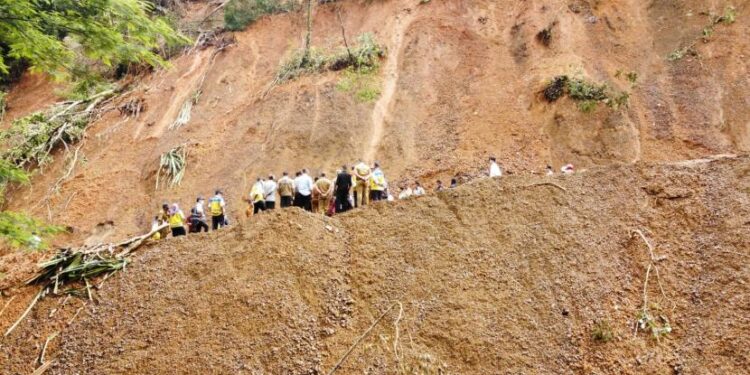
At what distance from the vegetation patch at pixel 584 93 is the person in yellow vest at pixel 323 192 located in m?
8.01

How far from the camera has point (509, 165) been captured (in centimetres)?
1576

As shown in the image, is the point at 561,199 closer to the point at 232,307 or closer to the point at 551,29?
the point at 232,307

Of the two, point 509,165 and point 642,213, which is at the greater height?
point 509,165

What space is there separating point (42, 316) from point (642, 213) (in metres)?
9.78

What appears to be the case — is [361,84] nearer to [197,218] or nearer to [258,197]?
[258,197]

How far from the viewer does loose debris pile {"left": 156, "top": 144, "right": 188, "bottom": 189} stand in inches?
683

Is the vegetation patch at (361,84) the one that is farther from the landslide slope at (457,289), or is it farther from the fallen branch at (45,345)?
the fallen branch at (45,345)

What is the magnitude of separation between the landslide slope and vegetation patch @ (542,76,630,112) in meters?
5.92

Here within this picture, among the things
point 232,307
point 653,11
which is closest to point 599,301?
point 232,307

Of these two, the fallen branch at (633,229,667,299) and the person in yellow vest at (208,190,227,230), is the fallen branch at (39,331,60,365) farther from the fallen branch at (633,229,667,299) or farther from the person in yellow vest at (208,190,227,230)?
the fallen branch at (633,229,667,299)

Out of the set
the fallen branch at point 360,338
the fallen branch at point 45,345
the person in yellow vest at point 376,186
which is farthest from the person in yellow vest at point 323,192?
the fallen branch at point 45,345

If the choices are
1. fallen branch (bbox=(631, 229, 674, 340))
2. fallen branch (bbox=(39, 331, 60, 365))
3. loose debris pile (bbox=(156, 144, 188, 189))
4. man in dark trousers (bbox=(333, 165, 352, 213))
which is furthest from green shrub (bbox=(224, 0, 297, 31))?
fallen branch (bbox=(631, 229, 674, 340))

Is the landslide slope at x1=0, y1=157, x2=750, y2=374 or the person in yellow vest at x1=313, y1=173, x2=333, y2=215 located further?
the person in yellow vest at x1=313, y1=173, x2=333, y2=215

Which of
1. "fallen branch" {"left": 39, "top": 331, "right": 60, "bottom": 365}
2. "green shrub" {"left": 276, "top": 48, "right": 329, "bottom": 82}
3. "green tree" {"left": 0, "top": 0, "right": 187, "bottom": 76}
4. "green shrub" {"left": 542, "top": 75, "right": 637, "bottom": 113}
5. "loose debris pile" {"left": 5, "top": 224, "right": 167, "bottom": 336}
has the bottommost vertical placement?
"fallen branch" {"left": 39, "top": 331, "right": 60, "bottom": 365}
